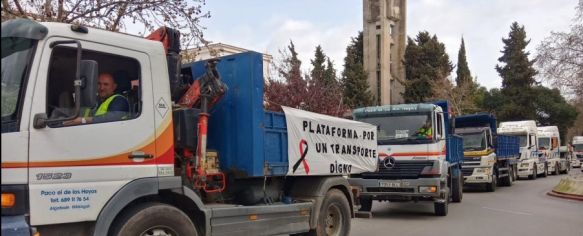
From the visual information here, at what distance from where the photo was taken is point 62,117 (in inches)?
184

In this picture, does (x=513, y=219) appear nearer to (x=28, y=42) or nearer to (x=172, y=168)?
(x=172, y=168)

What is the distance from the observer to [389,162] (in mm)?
12781

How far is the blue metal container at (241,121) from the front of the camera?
6.50 metres

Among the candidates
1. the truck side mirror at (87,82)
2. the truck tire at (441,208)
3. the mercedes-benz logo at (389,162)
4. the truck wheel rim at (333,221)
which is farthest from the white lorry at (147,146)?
the truck tire at (441,208)

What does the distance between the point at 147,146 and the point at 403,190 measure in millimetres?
8230

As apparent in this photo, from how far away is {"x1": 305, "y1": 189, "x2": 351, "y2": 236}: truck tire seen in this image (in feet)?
26.5

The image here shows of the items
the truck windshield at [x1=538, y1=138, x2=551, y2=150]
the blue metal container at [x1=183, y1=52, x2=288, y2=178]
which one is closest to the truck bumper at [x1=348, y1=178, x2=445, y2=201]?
the blue metal container at [x1=183, y1=52, x2=288, y2=178]

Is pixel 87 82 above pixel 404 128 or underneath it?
above

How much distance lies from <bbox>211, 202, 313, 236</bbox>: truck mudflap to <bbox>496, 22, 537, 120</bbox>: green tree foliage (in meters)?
51.7

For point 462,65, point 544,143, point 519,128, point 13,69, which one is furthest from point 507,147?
point 462,65

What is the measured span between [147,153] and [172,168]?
14.5 inches

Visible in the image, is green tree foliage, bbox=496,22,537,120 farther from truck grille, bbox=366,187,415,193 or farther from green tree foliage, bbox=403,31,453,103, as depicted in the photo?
truck grille, bbox=366,187,415,193

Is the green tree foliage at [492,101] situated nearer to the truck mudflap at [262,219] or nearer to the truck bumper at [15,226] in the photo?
the truck mudflap at [262,219]

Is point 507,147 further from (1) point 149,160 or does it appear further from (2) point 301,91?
(1) point 149,160
